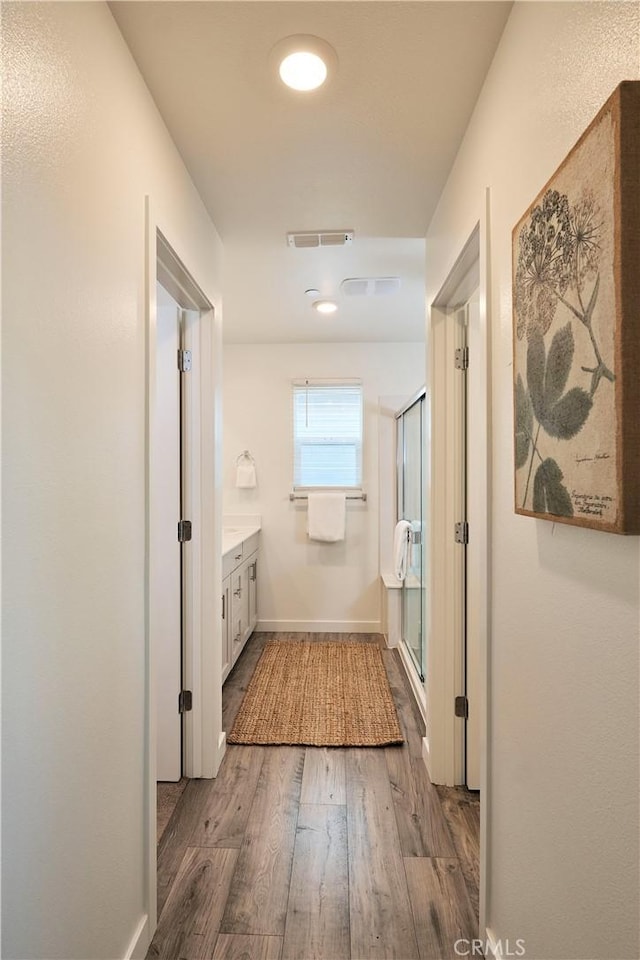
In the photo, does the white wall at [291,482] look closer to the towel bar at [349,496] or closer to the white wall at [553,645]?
the towel bar at [349,496]

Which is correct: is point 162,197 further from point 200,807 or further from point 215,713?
point 200,807

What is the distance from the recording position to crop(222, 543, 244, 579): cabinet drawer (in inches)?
115

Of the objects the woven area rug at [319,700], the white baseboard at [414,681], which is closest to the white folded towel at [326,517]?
the woven area rug at [319,700]

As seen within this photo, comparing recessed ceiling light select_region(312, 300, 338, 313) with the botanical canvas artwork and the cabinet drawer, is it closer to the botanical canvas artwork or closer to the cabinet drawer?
the cabinet drawer

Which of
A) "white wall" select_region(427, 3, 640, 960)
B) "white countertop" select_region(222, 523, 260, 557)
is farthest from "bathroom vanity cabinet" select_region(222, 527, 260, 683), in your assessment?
"white wall" select_region(427, 3, 640, 960)

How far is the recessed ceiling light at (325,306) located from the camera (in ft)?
10.5

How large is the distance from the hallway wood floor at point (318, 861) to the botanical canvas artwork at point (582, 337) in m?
1.32

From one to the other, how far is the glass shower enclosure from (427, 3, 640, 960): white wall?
1.60 m

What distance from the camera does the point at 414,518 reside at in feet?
11.1

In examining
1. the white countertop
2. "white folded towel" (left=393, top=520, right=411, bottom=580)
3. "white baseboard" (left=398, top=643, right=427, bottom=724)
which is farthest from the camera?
"white folded towel" (left=393, top=520, right=411, bottom=580)

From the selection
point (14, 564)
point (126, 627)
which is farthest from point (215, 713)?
point (14, 564)

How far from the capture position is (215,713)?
7.14ft

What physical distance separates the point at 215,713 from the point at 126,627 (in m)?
1.13

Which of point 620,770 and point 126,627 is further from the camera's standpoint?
point 126,627
